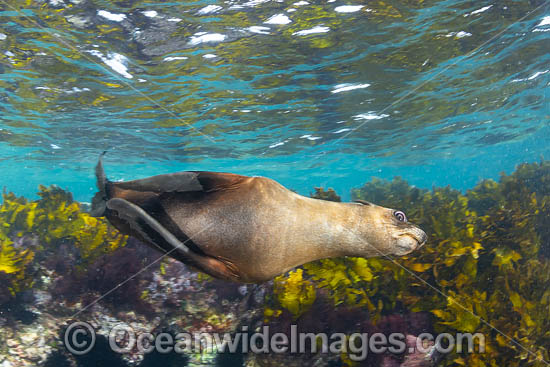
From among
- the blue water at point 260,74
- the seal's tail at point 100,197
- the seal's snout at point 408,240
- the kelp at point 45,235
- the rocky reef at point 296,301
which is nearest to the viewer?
the seal's tail at point 100,197

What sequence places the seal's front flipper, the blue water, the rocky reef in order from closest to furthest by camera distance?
the seal's front flipper → the rocky reef → the blue water

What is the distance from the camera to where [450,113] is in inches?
765

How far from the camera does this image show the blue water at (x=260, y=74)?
819 centimetres

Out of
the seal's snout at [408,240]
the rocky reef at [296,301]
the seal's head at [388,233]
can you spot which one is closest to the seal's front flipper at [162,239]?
the seal's head at [388,233]

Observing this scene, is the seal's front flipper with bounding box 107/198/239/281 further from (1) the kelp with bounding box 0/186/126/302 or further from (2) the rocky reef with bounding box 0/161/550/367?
(1) the kelp with bounding box 0/186/126/302

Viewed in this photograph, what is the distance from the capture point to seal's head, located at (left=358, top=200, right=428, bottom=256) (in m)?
2.52

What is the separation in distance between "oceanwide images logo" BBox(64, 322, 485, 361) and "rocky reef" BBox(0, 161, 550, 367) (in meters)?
0.07

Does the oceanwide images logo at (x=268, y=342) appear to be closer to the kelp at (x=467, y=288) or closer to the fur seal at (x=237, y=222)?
the kelp at (x=467, y=288)

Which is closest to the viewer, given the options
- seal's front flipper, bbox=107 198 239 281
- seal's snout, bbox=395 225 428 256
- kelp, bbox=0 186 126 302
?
seal's front flipper, bbox=107 198 239 281

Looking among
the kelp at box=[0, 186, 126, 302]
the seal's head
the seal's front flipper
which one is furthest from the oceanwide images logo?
the seal's front flipper

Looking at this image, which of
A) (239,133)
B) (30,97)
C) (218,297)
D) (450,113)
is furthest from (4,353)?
(450,113)

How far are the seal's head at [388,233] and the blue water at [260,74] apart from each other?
7.00 metres
